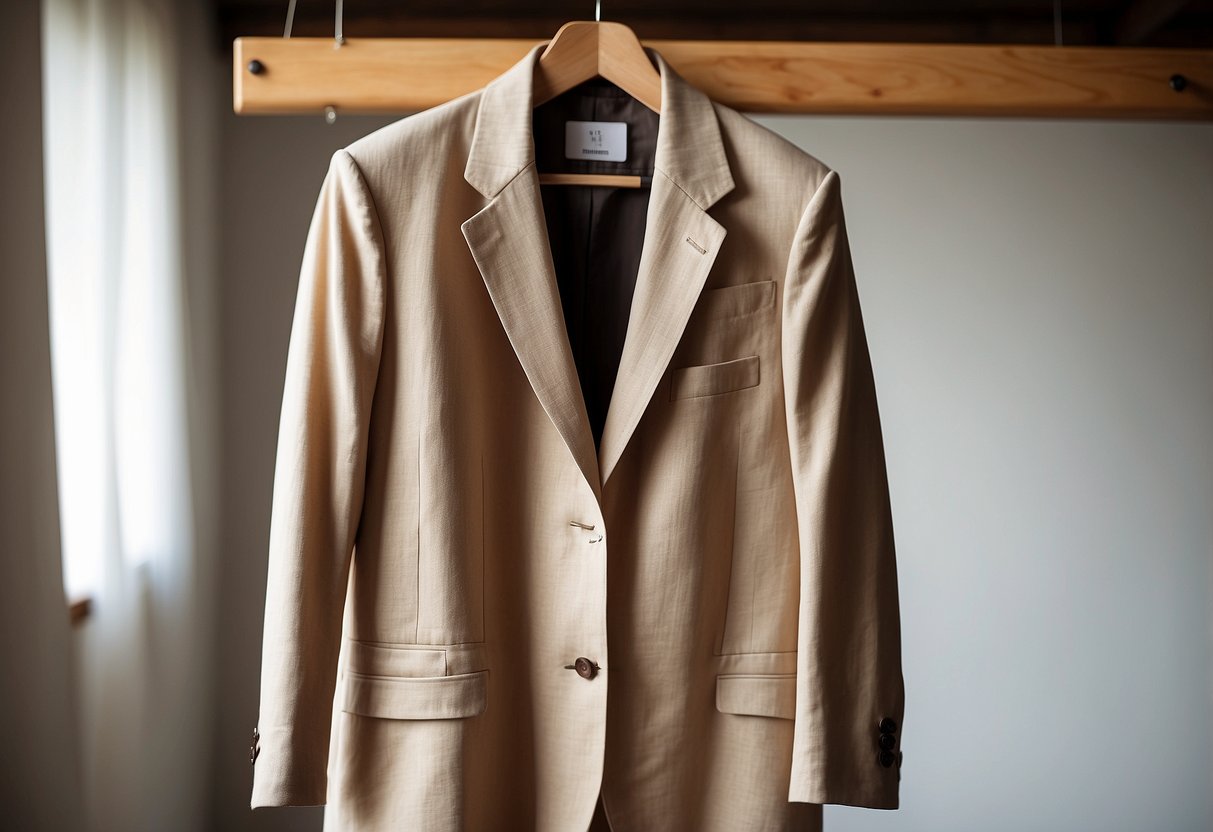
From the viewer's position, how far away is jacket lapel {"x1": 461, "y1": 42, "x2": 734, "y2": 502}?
1.13m

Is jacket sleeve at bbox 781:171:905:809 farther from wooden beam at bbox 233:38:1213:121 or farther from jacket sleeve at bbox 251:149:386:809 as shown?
jacket sleeve at bbox 251:149:386:809

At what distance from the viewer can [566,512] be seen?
1.17 meters

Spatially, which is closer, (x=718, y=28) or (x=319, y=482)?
(x=319, y=482)

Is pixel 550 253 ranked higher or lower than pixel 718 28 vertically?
lower

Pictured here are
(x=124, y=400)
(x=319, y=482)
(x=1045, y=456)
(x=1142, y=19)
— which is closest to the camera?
(x=319, y=482)

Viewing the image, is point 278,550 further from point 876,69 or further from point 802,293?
point 876,69

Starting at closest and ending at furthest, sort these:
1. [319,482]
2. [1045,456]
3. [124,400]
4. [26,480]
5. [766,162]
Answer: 1. [319,482]
2. [766,162]
3. [26,480]
4. [124,400]
5. [1045,456]

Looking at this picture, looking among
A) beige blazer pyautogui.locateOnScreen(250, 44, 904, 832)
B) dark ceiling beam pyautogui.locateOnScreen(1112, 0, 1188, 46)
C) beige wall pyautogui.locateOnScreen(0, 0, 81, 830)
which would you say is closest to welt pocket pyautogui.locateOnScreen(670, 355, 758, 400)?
beige blazer pyautogui.locateOnScreen(250, 44, 904, 832)

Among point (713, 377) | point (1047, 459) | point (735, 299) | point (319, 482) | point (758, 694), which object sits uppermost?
point (735, 299)

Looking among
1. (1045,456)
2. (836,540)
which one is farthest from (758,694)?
(1045,456)

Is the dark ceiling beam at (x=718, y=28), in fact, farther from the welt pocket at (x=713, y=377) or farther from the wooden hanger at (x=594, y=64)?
the welt pocket at (x=713, y=377)

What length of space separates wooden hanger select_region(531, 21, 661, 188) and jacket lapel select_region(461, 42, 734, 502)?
28mm

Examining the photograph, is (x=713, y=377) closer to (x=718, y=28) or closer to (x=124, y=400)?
(x=124, y=400)

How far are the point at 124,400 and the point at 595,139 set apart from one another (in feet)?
3.78
